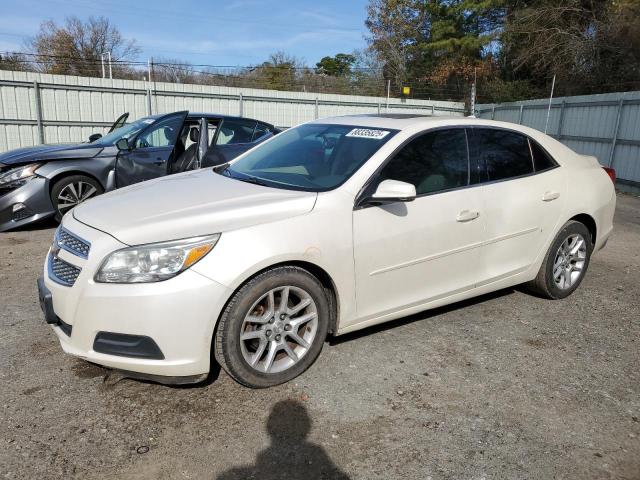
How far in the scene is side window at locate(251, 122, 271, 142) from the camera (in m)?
7.85

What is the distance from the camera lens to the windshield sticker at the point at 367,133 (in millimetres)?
3578

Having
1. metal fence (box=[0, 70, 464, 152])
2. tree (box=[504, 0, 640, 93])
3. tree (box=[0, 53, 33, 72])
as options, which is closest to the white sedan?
metal fence (box=[0, 70, 464, 152])

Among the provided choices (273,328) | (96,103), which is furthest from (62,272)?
(96,103)

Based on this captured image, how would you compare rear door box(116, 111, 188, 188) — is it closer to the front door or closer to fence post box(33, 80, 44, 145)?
the front door

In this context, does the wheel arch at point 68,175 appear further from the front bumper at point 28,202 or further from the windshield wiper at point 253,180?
the windshield wiper at point 253,180

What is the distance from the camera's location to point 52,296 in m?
2.88

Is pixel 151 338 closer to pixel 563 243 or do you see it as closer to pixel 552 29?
pixel 563 243

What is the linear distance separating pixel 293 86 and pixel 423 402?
2366cm

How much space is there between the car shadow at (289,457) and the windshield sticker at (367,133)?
1910mm

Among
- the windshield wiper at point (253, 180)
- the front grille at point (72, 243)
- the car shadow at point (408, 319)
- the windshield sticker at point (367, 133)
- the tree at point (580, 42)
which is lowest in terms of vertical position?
the car shadow at point (408, 319)

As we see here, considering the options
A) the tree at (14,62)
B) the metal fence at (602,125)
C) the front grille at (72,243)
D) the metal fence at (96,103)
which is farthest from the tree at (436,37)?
the front grille at (72,243)

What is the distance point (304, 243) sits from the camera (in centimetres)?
294

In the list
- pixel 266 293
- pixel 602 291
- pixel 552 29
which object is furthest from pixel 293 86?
pixel 266 293

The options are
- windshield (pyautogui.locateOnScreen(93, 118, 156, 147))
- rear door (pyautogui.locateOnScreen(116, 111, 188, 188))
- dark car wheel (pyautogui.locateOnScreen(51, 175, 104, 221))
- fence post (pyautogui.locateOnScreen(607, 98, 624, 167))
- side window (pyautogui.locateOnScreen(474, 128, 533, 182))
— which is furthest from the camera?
fence post (pyautogui.locateOnScreen(607, 98, 624, 167))
